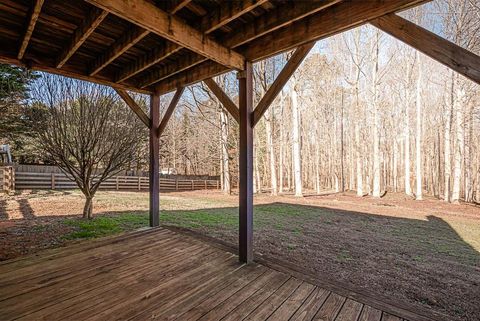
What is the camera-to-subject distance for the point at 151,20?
2.18 metres

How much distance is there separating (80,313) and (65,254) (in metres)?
1.62

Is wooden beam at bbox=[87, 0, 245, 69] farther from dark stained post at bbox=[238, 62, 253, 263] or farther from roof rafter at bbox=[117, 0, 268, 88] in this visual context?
dark stained post at bbox=[238, 62, 253, 263]

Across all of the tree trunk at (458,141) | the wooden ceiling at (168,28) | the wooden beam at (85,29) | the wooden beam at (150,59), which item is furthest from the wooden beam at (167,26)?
the tree trunk at (458,141)

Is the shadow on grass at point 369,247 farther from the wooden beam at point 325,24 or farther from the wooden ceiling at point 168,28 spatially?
the wooden ceiling at point 168,28

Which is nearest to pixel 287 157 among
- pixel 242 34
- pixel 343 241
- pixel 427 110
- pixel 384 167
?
pixel 384 167

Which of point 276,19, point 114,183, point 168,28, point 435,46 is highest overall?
point 276,19

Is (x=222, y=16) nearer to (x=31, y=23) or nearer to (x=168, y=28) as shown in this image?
(x=168, y=28)

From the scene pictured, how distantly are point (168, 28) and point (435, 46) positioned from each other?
7.57ft

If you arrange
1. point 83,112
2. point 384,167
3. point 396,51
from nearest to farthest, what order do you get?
point 83,112
point 396,51
point 384,167

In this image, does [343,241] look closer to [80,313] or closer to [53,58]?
[80,313]

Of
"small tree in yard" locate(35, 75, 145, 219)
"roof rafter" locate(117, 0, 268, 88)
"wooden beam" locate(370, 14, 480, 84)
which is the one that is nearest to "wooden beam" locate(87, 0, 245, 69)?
"roof rafter" locate(117, 0, 268, 88)

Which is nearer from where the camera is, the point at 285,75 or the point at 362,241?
the point at 285,75

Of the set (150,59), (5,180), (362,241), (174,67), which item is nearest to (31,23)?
(150,59)

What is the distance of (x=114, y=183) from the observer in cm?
1391
